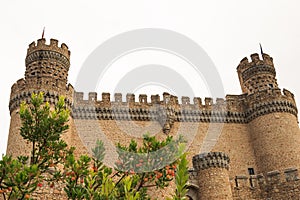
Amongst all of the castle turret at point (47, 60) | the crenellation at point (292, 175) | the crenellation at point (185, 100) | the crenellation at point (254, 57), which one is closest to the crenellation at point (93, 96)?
the castle turret at point (47, 60)

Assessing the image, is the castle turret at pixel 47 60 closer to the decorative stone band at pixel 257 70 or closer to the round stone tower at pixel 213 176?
the round stone tower at pixel 213 176

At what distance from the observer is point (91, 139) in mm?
20578

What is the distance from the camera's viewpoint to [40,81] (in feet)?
62.9

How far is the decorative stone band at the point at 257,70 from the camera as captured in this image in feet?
82.3

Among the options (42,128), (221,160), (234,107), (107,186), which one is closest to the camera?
(107,186)

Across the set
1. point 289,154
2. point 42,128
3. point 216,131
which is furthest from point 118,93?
point 42,128

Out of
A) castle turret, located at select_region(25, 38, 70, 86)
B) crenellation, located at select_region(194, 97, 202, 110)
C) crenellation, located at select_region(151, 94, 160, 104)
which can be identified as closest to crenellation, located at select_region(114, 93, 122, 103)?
crenellation, located at select_region(151, 94, 160, 104)

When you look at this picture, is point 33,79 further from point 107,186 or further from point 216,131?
point 107,186

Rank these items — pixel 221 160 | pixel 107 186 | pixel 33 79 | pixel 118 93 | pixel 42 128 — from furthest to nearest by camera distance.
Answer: pixel 118 93 → pixel 33 79 → pixel 221 160 → pixel 42 128 → pixel 107 186

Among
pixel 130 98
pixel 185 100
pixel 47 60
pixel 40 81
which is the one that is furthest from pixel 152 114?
pixel 47 60

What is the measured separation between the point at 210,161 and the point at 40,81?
10.2 meters

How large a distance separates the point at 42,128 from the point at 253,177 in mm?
10837

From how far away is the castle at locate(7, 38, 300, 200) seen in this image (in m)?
20.1

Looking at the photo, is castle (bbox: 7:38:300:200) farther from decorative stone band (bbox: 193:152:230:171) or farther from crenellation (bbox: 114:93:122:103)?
decorative stone band (bbox: 193:152:230:171)
